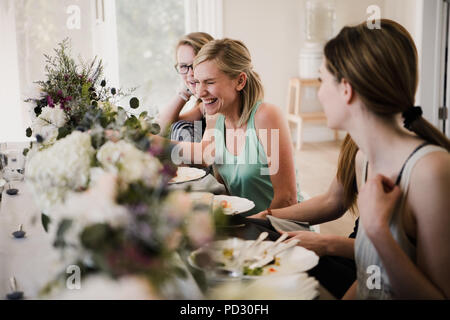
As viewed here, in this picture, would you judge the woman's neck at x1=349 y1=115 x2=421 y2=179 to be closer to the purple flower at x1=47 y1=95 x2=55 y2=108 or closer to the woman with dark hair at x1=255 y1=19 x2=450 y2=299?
the woman with dark hair at x1=255 y1=19 x2=450 y2=299

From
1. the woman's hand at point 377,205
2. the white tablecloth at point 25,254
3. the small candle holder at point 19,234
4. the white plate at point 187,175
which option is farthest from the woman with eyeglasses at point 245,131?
the woman's hand at point 377,205

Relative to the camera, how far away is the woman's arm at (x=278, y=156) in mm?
2414

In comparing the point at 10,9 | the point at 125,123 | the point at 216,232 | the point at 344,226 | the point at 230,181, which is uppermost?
the point at 10,9

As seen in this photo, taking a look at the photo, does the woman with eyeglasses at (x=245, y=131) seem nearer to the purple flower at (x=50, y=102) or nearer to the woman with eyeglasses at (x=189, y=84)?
the purple flower at (x=50, y=102)

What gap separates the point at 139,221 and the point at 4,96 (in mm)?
5251

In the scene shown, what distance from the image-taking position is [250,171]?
2.48 meters

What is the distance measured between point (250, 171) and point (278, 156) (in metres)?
0.15

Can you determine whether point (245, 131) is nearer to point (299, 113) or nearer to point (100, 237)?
point (100, 237)

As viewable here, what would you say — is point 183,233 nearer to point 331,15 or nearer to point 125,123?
point 125,123

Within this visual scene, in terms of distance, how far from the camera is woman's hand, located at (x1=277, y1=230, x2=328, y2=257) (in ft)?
4.85

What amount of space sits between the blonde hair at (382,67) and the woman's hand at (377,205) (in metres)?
0.17

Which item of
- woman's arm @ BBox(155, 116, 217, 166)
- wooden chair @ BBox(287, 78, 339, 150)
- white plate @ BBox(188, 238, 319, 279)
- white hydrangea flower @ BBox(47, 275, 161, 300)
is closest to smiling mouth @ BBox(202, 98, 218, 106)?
woman's arm @ BBox(155, 116, 217, 166)

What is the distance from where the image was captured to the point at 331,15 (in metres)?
6.70
